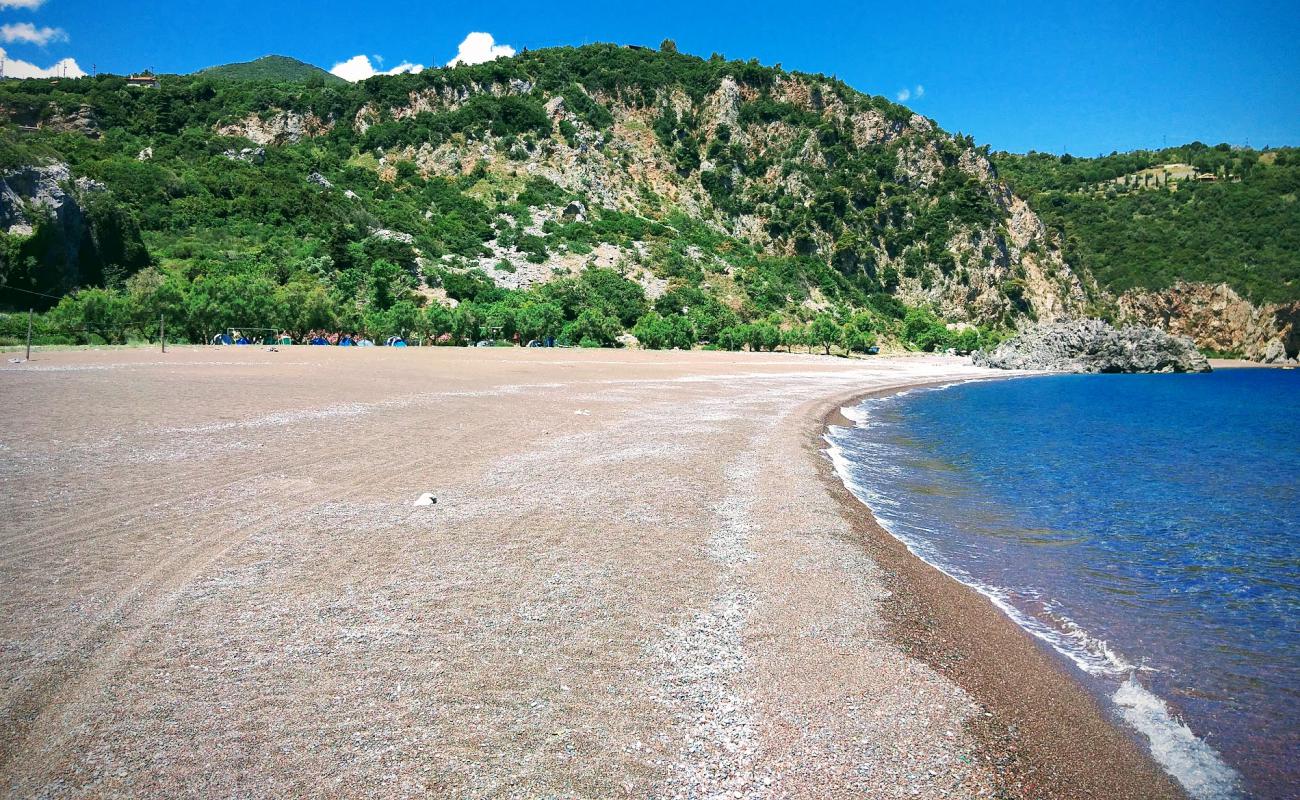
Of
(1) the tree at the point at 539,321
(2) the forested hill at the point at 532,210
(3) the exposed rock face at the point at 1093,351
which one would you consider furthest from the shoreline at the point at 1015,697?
(3) the exposed rock face at the point at 1093,351

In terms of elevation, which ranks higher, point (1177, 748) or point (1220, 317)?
point (1220, 317)

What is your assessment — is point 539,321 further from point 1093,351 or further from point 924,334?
point 1093,351

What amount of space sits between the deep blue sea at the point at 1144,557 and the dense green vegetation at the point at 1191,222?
393 feet

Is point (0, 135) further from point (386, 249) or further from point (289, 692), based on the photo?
point (289, 692)

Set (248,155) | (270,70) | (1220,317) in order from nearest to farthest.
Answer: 1. (248,155)
2. (1220,317)
3. (270,70)

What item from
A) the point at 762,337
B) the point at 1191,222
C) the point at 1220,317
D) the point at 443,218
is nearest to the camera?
the point at 762,337

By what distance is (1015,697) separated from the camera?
5.09 m

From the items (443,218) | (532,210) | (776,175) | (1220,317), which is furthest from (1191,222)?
(443,218)

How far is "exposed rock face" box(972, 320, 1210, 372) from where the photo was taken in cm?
7850

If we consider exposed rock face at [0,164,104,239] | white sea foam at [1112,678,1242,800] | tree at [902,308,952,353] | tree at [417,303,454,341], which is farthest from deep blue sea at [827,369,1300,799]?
tree at [902,308,952,353]

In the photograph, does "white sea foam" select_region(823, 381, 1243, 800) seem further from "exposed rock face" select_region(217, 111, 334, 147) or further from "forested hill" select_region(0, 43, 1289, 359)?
"exposed rock face" select_region(217, 111, 334, 147)

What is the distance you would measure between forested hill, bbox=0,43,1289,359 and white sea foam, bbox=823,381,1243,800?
56.4 metres

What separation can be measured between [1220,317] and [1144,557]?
5446 inches

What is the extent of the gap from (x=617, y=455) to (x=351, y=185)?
101 meters
